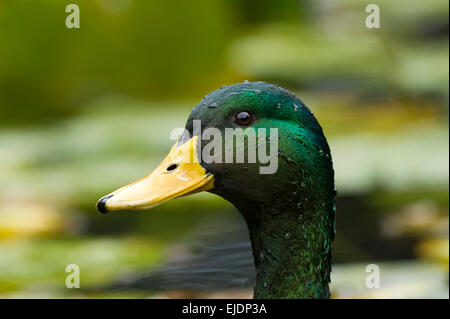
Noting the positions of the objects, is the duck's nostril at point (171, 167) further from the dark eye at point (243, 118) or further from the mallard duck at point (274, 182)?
the dark eye at point (243, 118)

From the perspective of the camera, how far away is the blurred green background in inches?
156

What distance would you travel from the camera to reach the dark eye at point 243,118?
2.72m

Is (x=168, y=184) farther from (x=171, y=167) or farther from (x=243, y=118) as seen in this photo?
Answer: (x=243, y=118)

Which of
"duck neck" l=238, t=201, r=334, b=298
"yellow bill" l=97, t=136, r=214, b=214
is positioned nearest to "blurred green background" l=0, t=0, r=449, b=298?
"duck neck" l=238, t=201, r=334, b=298

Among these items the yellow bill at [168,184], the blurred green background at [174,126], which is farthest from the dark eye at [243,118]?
the blurred green background at [174,126]

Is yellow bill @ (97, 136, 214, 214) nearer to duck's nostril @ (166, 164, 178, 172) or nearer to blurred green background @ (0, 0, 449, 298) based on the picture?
duck's nostril @ (166, 164, 178, 172)

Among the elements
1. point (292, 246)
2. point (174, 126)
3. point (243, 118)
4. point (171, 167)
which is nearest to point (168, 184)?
point (171, 167)

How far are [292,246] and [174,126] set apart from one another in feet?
8.70

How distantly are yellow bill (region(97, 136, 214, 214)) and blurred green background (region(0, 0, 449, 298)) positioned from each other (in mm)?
1098

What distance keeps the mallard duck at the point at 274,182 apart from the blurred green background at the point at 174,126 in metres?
0.77

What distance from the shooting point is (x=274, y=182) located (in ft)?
9.04
